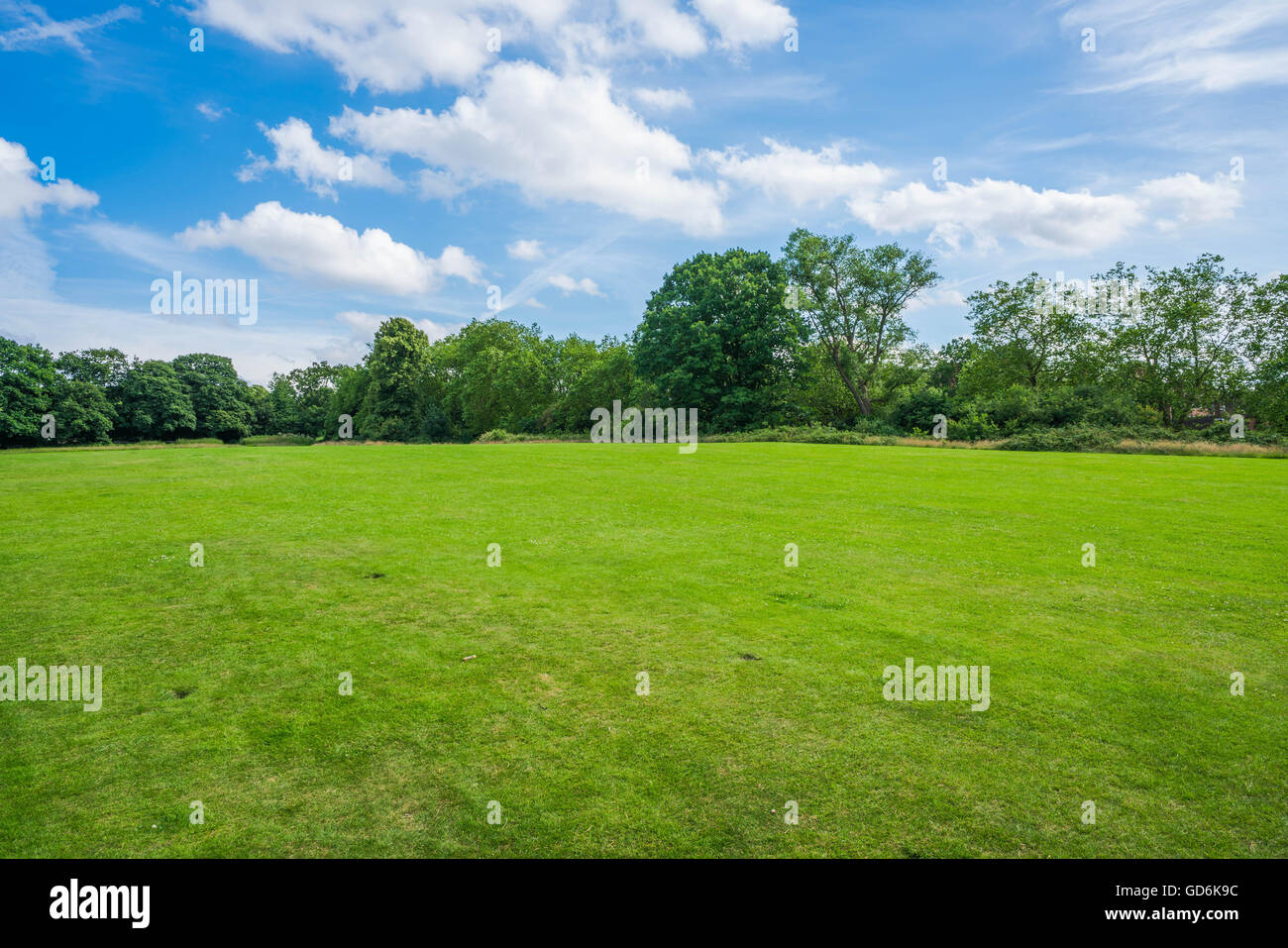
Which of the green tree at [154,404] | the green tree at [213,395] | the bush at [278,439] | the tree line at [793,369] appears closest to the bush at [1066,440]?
the tree line at [793,369]

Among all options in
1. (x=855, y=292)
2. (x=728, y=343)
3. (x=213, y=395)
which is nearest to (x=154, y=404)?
(x=213, y=395)

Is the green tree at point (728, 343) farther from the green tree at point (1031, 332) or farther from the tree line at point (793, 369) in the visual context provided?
the green tree at point (1031, 332)

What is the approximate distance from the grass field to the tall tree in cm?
6302

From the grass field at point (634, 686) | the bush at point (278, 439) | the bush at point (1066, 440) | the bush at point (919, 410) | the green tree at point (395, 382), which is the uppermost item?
the green tree at point (395, 382)

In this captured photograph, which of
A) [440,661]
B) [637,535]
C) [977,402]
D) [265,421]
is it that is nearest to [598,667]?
[440,661]

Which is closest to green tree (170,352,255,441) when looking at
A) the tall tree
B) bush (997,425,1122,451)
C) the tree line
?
the tree line

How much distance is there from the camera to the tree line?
60.4m

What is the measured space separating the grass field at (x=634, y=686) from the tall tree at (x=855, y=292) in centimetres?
6302

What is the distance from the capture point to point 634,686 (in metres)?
7.13

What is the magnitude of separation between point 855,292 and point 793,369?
14278 millimetres

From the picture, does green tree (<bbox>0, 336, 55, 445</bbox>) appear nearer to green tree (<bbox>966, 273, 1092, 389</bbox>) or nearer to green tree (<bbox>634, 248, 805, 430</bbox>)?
green tree (<bbox>634, 248, 805, 430</bbox>)

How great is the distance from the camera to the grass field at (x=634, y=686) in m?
4.82

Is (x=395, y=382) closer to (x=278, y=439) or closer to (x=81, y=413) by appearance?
(x=278, y=439)
